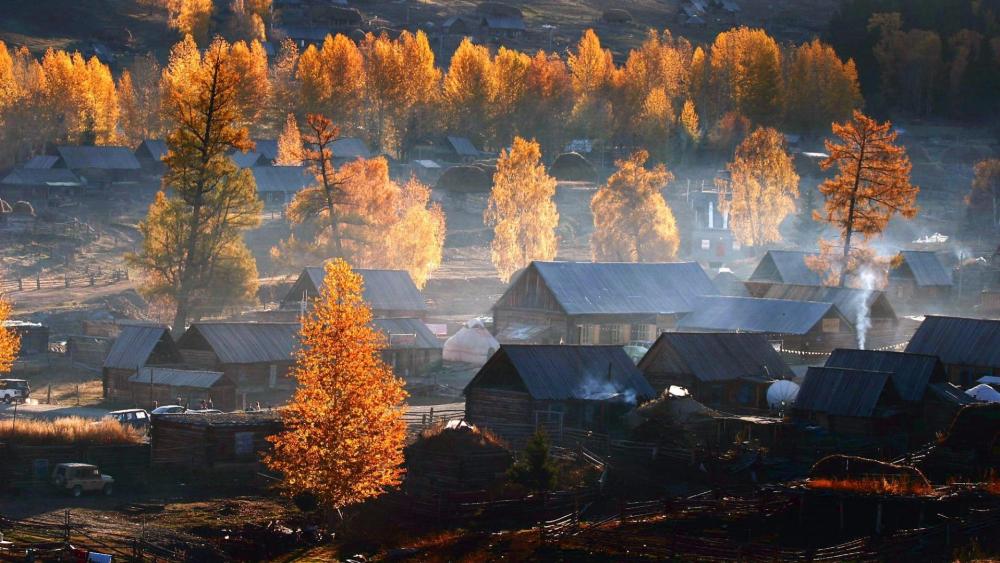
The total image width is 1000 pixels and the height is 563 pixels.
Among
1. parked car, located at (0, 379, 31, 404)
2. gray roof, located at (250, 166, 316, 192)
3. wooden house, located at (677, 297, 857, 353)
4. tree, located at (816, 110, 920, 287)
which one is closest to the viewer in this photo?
parked car, located at (0, 379, 31, 404)

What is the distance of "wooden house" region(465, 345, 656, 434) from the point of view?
49094 millimetres

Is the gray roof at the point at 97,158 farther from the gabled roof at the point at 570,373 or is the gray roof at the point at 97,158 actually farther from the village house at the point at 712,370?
the gabled roof at the point at 570,373

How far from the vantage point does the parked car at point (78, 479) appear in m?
40.3

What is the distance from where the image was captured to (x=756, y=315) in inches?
2675

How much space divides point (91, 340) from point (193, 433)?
71.2ft

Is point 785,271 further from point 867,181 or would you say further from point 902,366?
point 902,366

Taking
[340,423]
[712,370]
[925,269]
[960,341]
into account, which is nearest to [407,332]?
[712,370]

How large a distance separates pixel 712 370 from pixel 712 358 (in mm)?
890

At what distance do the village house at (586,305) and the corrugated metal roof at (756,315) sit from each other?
133 cm

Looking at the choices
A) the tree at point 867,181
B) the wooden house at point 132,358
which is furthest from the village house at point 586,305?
the wooden house at point 132,358

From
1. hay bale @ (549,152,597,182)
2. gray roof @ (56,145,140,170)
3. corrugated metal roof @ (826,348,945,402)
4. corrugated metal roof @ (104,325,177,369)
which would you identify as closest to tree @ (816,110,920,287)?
corrugated metal roof @ (826,348,945,402)

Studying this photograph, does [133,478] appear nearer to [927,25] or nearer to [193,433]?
[193,433]

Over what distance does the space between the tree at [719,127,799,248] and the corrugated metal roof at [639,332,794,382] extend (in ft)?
173

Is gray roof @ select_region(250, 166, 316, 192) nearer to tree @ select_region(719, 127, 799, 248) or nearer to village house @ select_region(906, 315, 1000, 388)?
tree @ select_region(719, 127, 799, 248)
